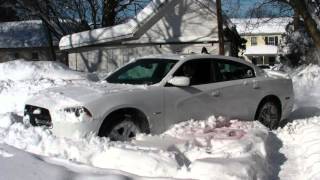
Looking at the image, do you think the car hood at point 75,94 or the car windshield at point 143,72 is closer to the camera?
the car hood at point 75,94

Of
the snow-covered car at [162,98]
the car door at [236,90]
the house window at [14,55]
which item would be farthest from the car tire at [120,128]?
the house window at [14,55]

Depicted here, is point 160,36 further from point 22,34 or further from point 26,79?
point 22,34

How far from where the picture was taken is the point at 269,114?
1055 cm

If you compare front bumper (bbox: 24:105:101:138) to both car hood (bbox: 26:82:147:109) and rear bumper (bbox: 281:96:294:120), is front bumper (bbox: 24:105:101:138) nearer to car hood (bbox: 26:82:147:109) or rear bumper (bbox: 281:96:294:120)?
car hood (bbox: 26:82:147:109)

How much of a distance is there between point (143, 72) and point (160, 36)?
16.8m

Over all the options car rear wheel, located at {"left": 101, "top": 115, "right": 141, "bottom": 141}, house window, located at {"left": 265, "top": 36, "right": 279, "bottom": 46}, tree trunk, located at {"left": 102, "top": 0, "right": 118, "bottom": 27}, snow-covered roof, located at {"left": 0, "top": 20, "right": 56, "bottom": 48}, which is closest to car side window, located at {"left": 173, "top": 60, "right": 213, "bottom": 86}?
car rear wheel, located at {"left": 101, "top": 115, "right": 141, "bottom": 141}

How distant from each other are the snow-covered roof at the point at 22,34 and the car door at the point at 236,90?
139 feet

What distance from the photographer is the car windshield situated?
29.3 feet

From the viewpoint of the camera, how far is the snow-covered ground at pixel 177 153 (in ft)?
18.9

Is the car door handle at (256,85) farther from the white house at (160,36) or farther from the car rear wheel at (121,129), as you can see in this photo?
the white house at (160,36)

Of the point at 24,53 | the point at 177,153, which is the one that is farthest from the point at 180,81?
the point at 24,53

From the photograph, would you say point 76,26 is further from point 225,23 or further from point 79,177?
point 79,177

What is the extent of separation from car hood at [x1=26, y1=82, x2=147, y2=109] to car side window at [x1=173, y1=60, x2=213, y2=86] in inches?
38.1

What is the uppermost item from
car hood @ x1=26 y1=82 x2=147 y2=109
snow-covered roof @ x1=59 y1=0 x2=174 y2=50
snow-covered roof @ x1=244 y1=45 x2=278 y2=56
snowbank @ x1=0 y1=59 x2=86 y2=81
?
snow-covered roof @ x1=59 y1=0 x2=174 y2=50
